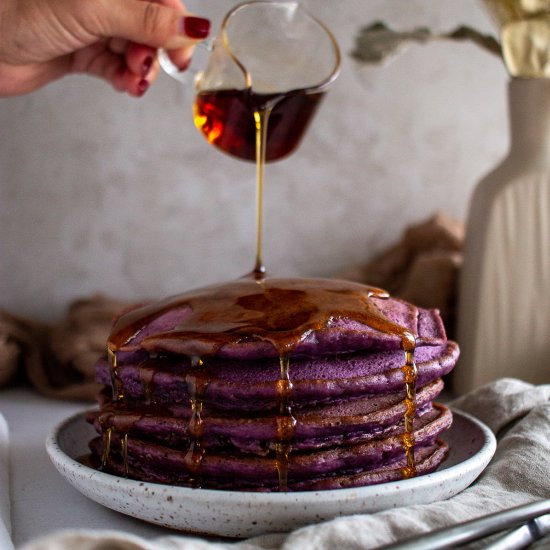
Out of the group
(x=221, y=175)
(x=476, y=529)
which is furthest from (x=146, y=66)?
(x=476, y=529)

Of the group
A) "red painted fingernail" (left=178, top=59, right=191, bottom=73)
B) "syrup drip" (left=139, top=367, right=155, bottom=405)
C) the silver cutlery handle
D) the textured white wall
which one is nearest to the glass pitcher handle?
"red painted fingernail" (left=178, top=59, right=191, bottom=73)

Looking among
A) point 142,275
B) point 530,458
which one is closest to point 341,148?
point 142,275

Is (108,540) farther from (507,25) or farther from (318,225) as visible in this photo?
(318,225)

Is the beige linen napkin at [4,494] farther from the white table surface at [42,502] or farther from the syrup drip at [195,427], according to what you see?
the syrup drip at [195,427]

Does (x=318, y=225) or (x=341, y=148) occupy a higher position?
(x=341, y=148)

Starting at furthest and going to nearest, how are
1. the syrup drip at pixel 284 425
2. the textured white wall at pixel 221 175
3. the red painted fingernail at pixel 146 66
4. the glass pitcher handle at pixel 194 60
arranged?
the textured white wall at pixel 221 175
the red painted fingernail at pixel 146 66
the glass pitcher handle at pixel 194 60
the syrup drip at pixel 284 425

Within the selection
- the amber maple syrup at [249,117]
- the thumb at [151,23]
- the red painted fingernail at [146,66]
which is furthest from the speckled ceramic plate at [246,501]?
the red painted fingernail at [146,66]

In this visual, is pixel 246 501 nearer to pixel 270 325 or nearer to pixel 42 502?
pixel 270 325
